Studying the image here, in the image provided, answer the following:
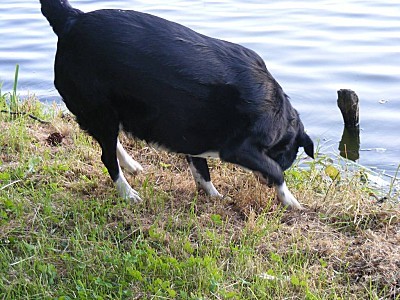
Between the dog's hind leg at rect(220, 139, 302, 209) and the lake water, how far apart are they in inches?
63.4

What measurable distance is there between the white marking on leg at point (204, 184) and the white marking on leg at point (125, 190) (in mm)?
416

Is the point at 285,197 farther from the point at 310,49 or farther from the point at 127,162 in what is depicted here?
the point at 310,49

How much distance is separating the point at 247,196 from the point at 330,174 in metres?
0.92

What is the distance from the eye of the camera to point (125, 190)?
4.42 m

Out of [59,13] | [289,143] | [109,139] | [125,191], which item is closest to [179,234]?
[125,191]

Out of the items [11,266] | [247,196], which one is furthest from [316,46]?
[11,266]

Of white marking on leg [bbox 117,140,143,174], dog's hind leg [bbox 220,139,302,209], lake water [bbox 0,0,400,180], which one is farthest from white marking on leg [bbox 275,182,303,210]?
lake water [bbox 0,0,400,180]

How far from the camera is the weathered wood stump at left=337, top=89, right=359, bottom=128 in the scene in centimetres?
604

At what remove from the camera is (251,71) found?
4.17 meters

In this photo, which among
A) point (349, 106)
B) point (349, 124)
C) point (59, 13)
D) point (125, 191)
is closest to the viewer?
point (59, 13)

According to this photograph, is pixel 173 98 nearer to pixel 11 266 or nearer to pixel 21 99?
pixel 11 266

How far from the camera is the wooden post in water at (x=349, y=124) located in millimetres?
6074

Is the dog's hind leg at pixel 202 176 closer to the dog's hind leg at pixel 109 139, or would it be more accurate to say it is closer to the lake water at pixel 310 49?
the dog's hind leg at pixel 109 139

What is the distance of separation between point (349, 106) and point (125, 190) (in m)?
2.62
